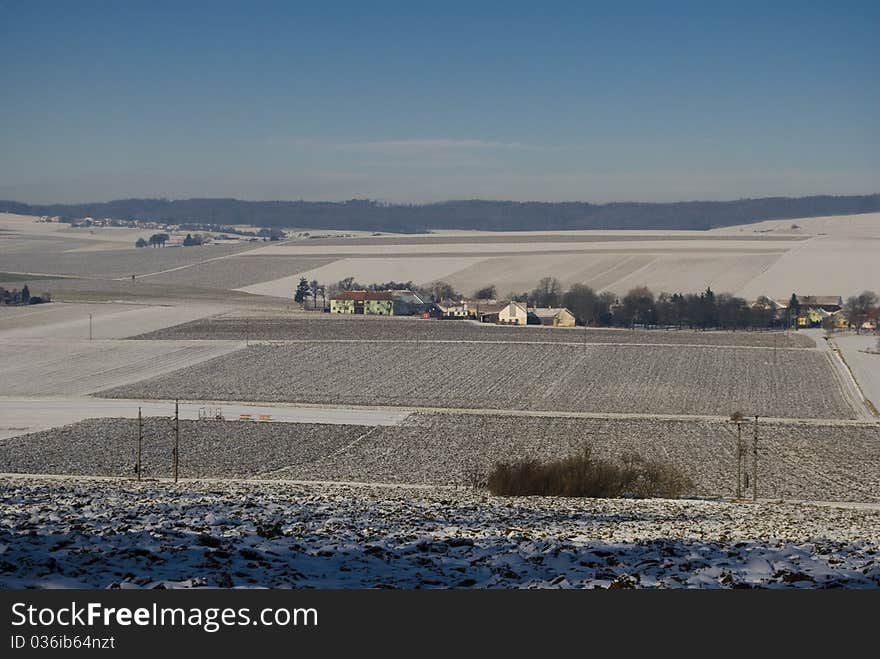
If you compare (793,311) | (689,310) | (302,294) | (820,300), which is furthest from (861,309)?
(302,294)

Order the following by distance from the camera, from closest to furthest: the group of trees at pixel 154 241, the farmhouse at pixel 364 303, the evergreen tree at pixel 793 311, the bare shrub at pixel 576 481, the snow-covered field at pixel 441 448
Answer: the bare shrub at pixel 576 481, the snow-covered field at pixel 441 448, the evergreen tree at pixel 793 311, the farmhouse at pixel 364 303, the group of trees at pixel 154 241

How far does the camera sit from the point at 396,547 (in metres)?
8.58

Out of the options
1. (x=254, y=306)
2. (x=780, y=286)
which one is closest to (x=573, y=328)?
(x=254, y=306)

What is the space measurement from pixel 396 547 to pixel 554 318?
196 feet

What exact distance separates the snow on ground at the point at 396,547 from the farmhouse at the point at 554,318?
2164 inches

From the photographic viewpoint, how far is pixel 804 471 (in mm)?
23250

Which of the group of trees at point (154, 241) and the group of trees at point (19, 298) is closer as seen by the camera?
the group of trees at point (19, 298)

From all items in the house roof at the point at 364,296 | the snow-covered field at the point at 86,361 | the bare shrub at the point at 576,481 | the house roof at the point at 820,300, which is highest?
the house roof at the point at 820,300

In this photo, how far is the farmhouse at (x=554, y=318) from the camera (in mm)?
67062

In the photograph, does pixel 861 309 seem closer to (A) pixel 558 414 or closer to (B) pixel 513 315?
(B) pixel 513 315

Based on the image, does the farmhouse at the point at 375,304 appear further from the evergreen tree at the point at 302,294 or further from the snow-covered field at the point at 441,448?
the snow-covered field at the point at 441,448

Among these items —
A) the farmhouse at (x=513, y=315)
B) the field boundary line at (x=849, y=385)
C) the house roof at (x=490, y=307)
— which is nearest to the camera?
the field boundary line at (x=849, y=385)

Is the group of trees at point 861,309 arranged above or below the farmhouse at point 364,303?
above

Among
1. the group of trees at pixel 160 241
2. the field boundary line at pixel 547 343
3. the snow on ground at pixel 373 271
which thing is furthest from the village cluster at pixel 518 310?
the group of trees at pixel 160 241
